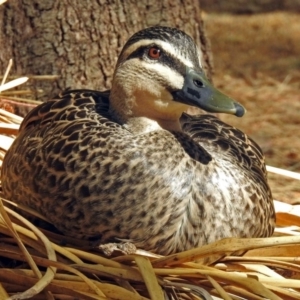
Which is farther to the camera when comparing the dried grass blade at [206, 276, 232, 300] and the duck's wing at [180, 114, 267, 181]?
the duck's wing at [180, 114, 267, 181]

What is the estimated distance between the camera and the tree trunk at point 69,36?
13.1 ft

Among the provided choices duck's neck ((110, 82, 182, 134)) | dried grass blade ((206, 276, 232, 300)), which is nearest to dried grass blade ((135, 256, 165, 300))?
dried grass blade ((206, 276, 232, 300))

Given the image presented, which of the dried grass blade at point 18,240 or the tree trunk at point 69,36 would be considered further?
the tree trunk at point 69,36

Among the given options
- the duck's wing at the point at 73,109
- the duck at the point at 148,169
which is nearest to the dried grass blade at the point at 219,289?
the duck at the point at 148,169

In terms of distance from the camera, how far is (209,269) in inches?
112

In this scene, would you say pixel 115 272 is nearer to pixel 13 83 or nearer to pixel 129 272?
pixel 129 272

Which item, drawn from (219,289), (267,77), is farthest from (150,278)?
(267,77)

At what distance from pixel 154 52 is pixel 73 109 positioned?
0.39 metres

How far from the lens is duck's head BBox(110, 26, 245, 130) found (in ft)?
9.26

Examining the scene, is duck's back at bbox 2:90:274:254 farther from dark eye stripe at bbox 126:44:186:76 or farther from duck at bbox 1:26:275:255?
dark eye stripe at bbox 126:44:186:76

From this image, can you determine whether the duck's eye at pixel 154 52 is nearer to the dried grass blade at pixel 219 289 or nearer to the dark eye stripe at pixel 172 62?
the dark eye stripe at pixel 172 62

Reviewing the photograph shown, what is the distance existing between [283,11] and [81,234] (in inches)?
207

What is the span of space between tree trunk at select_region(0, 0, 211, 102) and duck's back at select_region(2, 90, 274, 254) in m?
0.98

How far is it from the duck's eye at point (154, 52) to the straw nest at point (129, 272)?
0.59m
